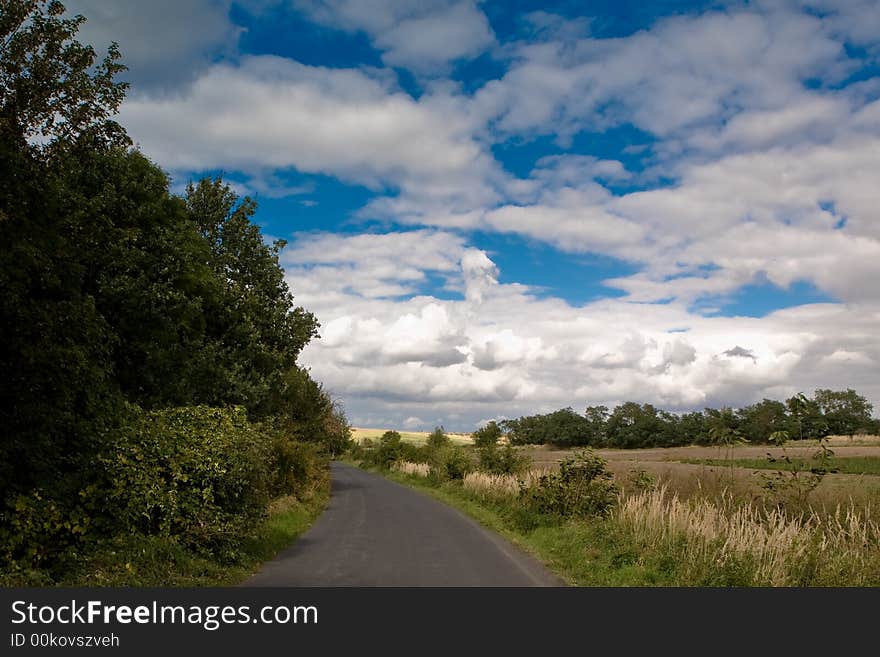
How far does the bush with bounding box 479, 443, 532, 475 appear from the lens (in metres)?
34.9

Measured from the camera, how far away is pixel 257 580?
1145 centimetres

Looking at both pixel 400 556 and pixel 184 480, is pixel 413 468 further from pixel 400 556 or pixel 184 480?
pixel 184 480

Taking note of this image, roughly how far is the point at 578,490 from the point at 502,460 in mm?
16997

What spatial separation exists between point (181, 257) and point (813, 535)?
18.2 m

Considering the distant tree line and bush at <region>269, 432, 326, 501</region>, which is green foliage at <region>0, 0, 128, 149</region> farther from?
the distant tree line

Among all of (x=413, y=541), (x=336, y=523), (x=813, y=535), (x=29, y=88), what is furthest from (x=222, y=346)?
(x=813, y=535)

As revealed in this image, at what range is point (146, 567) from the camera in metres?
10.6

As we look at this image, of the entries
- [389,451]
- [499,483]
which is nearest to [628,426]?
[389,451]

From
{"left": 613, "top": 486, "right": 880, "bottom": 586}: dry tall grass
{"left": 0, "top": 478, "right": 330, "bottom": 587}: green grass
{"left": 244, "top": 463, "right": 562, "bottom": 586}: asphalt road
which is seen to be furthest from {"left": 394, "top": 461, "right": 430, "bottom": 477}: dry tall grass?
{"left": 0, "top": 478, "right": 330, "bottom": 587}: green grass

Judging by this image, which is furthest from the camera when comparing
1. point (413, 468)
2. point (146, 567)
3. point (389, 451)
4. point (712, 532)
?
point (389, 451)

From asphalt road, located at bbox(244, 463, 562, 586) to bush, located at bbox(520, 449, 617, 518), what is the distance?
209 centimetres

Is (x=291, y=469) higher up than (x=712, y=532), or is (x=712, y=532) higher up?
(x=291, y=469)

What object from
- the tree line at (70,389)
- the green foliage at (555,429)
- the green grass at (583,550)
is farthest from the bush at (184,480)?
the green foliage at (555,429)

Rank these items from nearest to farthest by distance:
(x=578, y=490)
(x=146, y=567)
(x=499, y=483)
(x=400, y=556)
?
1. (x=146, y=567)
2. (x=400, y=556)
3. (x=578, y=490)
4. (x=499, y=483)
